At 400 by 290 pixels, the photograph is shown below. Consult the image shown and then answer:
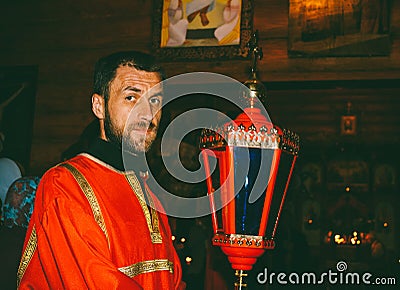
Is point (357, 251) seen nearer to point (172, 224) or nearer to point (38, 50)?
point (172, 224)

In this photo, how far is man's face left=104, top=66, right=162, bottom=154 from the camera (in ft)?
6.41

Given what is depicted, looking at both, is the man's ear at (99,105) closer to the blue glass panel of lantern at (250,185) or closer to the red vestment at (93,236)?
the red vestment at (93,236)

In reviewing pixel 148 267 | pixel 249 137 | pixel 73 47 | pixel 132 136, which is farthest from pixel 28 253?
pixel 73 47

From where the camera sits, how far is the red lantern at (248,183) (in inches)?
70.0

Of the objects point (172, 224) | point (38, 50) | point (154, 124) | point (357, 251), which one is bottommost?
point (357, 251)

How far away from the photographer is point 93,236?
5.86 ft

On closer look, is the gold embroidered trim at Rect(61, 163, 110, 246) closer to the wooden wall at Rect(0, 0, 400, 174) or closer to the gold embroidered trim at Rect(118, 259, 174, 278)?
the gold embroidered trim at Rect(118, 259, 174, 278)

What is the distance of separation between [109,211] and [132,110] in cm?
33

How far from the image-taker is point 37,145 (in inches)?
161

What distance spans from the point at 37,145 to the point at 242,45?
5.10ft

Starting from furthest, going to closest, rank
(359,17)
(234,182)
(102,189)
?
1. (359,17)
2. (102,189)
3. (234,182)

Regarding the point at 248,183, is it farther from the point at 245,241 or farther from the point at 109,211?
the point at 109,211

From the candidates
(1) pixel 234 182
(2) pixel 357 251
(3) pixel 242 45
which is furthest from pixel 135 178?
(2) pixel 357 251

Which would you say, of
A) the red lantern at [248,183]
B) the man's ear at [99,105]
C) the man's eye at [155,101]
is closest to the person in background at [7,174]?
the man's ear at [99,105]
